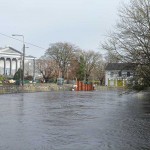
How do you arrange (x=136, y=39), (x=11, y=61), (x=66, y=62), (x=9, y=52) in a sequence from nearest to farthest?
(x=136, y=39) < (x=66, y=62) < (x=9, y=52) < (x=11, y=61)

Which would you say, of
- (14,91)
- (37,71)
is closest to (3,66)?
(37,71)

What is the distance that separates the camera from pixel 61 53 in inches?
4528

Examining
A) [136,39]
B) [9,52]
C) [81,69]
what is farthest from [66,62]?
[136,39]

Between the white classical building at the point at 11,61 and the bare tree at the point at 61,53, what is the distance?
70.9 ft

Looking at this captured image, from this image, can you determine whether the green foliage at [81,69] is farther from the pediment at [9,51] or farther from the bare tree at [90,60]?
the pediment at [9,51]

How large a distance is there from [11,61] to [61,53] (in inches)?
1333

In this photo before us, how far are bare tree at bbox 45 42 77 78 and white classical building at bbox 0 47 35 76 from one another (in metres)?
21.6

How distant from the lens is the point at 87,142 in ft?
37.5

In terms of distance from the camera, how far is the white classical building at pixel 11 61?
139 metres

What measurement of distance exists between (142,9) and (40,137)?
22.9 metres

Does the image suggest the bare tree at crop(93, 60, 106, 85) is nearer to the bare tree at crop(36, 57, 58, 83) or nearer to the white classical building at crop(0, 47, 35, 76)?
the bare tree at crop(36, 57, 58, 83)

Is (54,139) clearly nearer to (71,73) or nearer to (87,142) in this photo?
(87,142)

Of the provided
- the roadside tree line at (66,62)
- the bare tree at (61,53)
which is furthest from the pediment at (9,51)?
the bare tree at (61,53)

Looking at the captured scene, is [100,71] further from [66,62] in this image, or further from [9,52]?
[9,52]
